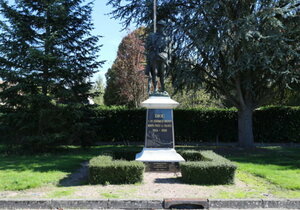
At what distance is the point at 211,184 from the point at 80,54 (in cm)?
1065

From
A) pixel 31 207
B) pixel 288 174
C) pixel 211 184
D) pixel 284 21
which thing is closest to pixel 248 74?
pixel 284 21

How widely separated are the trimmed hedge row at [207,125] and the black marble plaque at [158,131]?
375 inches

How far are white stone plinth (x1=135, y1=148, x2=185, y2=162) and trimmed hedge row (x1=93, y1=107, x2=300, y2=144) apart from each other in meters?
9.69

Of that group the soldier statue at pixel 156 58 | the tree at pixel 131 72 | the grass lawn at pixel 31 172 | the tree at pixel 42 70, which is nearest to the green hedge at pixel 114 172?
the grass lawn at pixel 31 172

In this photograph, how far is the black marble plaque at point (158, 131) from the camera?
9422mm

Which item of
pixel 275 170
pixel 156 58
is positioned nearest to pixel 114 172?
pixel 156 58

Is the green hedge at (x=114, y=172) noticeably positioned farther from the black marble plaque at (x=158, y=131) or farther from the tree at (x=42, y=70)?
the tree at (x=42, y=70)

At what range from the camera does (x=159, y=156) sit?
9.20m

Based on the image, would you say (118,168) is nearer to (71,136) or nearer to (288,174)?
(288,174)

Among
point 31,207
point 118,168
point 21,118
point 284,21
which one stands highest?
point 284,21

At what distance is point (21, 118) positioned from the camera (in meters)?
13.5

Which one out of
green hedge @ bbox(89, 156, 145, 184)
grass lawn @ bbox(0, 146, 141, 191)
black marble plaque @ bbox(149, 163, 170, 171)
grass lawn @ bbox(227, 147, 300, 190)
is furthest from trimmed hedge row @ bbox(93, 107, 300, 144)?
green hedge @ bbox(89, 156, 145, 184)

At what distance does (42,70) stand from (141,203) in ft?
33.8

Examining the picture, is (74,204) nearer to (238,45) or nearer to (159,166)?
(159,166)
